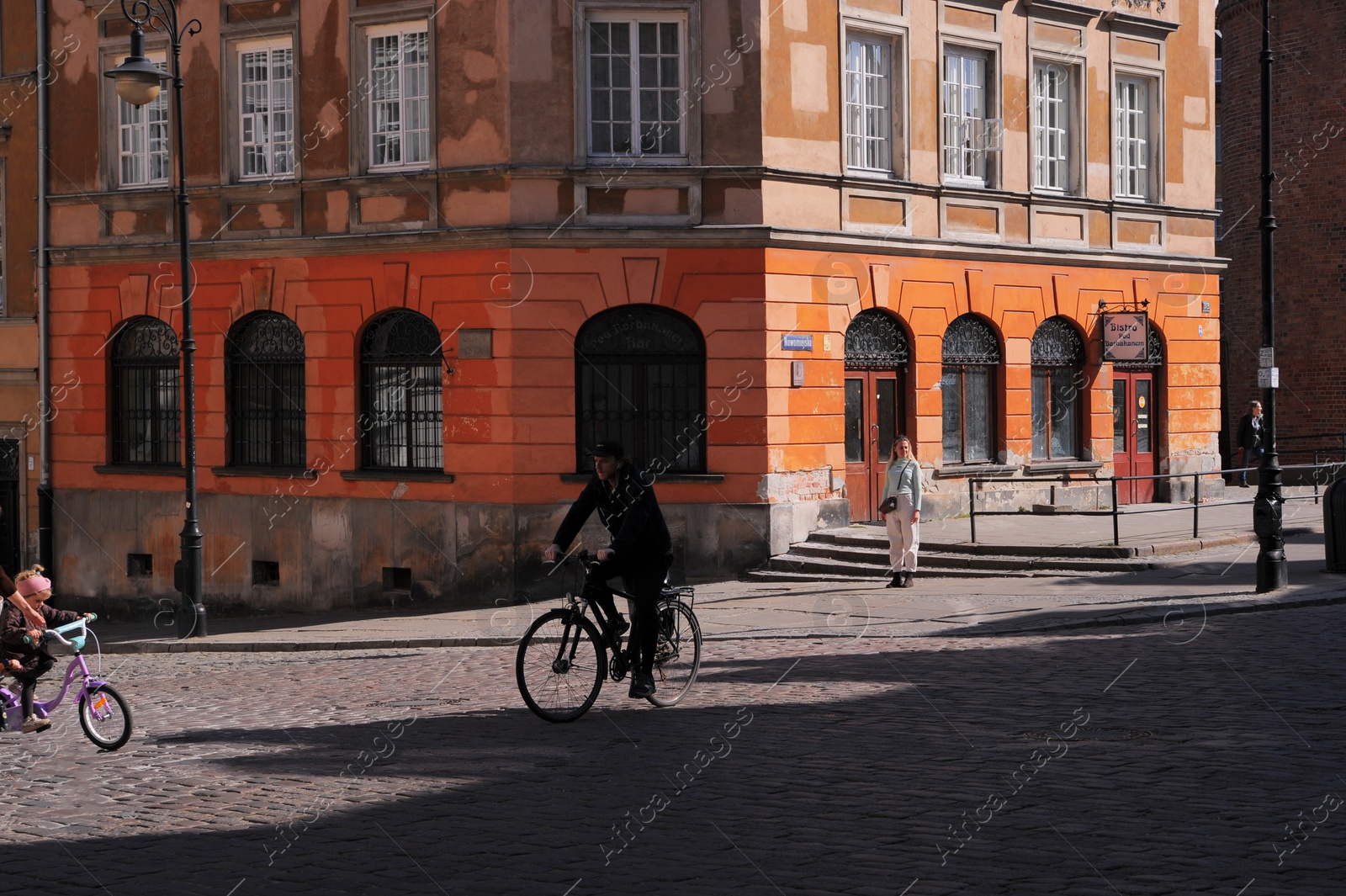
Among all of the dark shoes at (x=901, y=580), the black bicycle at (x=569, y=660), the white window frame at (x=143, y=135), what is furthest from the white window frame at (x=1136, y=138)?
the black bicycle at (x=569, y=660)

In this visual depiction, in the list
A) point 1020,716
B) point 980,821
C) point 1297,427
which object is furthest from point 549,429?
point 1297,427

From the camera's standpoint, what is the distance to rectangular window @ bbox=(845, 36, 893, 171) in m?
23.3

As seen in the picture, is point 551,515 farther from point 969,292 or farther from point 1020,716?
point 1020,716

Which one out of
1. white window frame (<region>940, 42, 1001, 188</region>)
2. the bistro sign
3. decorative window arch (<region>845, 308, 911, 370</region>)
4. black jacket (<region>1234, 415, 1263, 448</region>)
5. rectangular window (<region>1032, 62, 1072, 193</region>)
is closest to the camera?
decorative window arch (<region>845, 308, 911, 370</region>)

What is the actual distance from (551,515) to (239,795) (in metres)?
12.5

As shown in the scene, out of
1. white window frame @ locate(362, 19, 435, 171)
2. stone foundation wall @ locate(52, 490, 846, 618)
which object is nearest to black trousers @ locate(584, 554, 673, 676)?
stone foundation wall @ locate(52, 490, 846, 618)

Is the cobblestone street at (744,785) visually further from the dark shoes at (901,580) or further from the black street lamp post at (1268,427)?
the dark shoes at (901,580)

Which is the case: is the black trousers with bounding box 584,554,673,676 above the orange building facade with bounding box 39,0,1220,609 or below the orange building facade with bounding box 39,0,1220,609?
below

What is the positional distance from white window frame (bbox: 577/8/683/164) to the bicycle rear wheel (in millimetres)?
10836

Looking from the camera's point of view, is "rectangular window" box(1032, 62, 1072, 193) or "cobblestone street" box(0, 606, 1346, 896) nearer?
"cobblestone street" box(0, 606, 1346, 896)

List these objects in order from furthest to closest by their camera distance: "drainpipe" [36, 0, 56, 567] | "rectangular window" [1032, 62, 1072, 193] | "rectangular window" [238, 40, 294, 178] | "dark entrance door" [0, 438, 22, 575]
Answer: "dark entrance door" [0, 438, 22, 575] → "drainpipe" [36, 0, 56, 567] → "rectangular window" [1032, 62, 1072, 193] → "rectangular window" [238, 40, 294, 178]

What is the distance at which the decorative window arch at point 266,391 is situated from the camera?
2397 cm

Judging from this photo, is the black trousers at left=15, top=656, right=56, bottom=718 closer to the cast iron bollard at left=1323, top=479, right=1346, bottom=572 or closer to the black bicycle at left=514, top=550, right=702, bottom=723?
the black bicycle at left=514, top=550, right=702, bottom=723

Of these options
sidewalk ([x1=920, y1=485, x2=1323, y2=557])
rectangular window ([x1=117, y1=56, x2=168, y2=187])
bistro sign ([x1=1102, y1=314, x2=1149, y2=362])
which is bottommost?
sidewalk ([x1=920, y1=485, x2=1323, y2=557])
